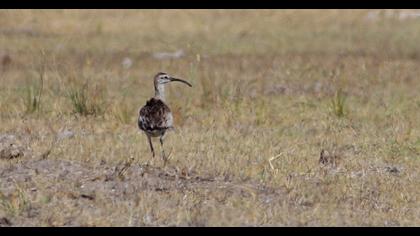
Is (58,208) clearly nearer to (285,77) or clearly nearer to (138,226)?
(138,226)

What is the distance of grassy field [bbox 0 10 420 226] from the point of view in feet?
30.3

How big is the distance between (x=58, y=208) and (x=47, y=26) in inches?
867

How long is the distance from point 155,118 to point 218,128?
3.05 meters

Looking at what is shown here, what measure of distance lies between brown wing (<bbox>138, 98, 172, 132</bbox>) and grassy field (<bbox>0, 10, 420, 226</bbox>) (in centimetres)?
39

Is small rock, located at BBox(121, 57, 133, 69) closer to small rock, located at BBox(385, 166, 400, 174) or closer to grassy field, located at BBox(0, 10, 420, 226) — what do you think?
grassy field, located at BBox(0, 10, 420, 226)

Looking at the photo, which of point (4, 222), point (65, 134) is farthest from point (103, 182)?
point (65, 134)

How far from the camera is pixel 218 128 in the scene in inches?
578

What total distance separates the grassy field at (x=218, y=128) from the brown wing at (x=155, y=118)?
0.39 metres

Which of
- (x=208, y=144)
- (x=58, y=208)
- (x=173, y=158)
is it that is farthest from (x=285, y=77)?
(x=58, y=208)

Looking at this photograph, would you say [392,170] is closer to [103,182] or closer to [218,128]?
[218,128]

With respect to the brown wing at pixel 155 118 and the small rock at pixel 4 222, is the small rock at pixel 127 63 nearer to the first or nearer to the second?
the brown wing at pixel 155 118

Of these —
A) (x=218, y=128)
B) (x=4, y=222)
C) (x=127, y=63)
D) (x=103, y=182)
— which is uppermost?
(x=127, y=63)

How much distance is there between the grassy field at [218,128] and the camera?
9.24m

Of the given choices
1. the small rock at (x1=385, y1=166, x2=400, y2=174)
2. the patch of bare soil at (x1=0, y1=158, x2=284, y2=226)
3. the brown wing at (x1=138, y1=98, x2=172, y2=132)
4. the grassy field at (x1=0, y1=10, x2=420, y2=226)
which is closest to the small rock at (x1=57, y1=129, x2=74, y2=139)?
the grassy field at (x1=0, y1=10, x2=420, y2=226)
